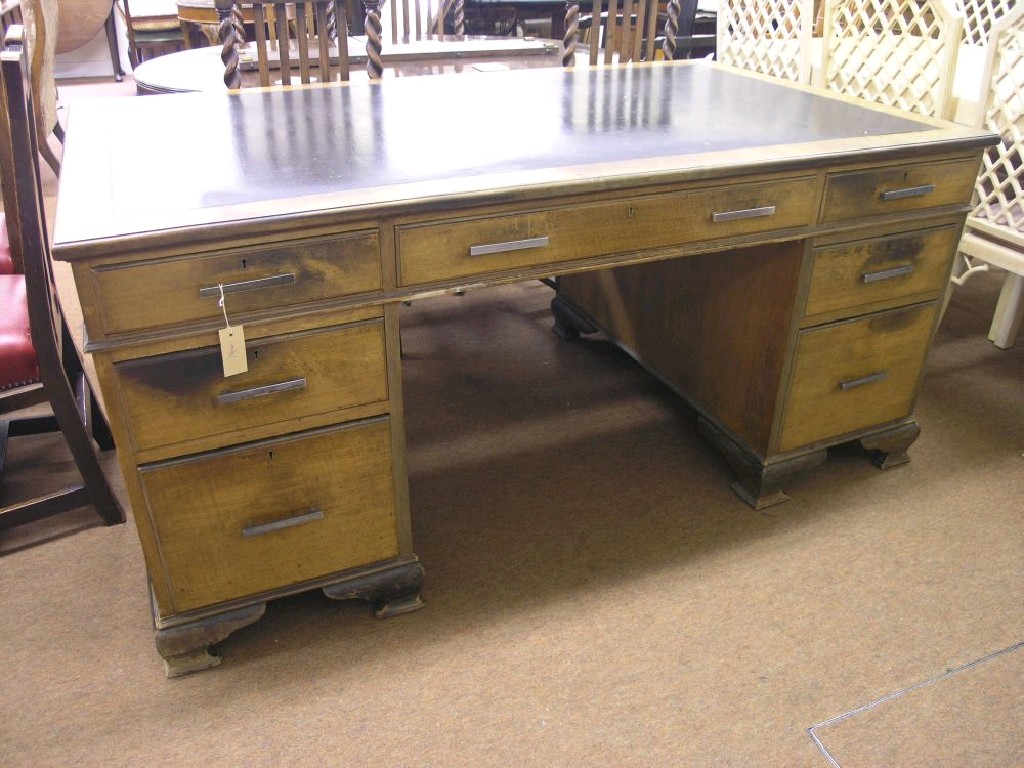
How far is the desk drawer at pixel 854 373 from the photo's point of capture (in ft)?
5.73

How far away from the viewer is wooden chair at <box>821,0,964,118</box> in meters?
2.00

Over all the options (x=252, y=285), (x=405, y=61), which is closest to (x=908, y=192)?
(x=252, y=285)

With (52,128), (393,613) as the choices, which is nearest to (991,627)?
(393,613)

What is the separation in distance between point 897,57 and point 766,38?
681mm

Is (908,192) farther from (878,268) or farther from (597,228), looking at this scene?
(597,228)

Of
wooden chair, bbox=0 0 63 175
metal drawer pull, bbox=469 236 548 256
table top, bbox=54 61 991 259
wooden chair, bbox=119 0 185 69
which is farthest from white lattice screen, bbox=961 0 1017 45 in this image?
wooden chair, bbox=119 0 185 69

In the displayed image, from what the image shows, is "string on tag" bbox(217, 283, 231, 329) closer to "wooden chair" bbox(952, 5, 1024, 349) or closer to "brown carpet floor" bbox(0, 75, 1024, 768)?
"brown carpet floor" bbox(0, 75, 1024, 768)

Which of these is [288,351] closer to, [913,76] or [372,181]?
[372,181]

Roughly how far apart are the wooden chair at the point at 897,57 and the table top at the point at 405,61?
3.42 ft

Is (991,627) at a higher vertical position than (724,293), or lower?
lower

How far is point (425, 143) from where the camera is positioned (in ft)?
5.04

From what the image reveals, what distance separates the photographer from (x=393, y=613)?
62.6 inches

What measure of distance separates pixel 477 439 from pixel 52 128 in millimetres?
1967

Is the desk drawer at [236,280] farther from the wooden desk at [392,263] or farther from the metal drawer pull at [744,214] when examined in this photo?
the metal drawer pull at [744,214]
